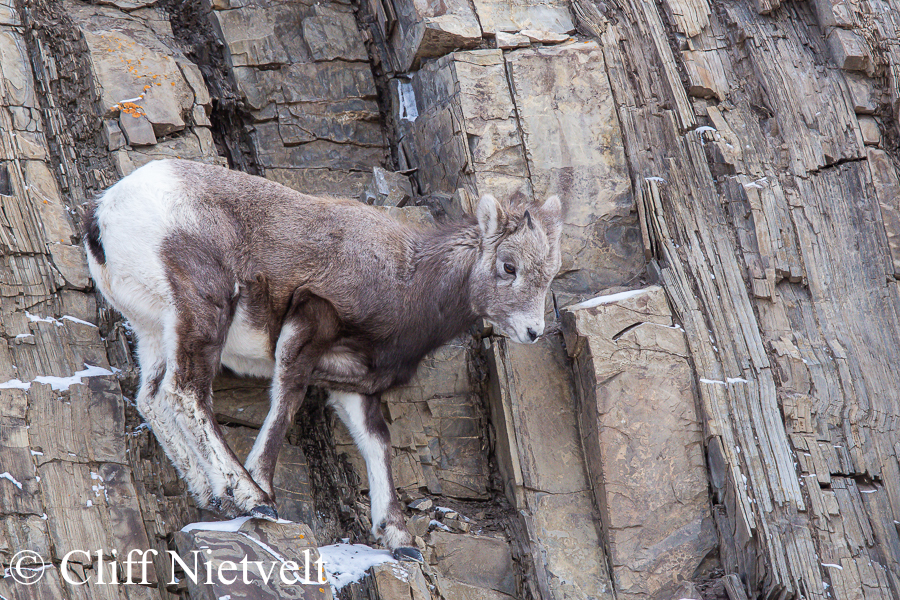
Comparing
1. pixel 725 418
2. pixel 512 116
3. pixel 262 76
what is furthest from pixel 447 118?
pixel 725 418

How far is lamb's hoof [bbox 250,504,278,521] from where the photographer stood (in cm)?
556

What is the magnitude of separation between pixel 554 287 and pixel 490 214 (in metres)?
1.29

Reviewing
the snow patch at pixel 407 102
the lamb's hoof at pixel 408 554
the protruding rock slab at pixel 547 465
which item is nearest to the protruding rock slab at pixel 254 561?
the lamb's hoof at pixel 408 554

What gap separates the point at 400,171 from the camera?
8.55 metres

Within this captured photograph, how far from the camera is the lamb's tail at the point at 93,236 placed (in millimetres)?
6164

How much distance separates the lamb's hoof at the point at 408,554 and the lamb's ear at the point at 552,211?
3000 millimetres

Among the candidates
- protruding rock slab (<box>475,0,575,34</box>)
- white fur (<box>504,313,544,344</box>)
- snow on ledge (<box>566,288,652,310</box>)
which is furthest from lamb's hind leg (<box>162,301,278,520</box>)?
protruding rock slab (<box>475,0,575,34</box>)

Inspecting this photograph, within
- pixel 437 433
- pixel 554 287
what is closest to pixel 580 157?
pixel 554 287

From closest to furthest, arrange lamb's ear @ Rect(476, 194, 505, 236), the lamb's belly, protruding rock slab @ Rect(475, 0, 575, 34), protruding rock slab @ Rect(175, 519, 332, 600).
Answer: protruding rock slab @ Rect(175, 519, 332, 600)
the lamb's belly
lamb's ear @ Rect(476, 194, 505, 236)
protruding rock slab @ Rect(475, 0, 575, 34)

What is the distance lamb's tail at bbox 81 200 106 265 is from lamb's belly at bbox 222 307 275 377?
1164 mm

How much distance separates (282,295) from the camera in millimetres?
6176

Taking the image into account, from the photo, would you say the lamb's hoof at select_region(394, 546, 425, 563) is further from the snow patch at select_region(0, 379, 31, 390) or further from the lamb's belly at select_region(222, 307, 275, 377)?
the snow patch at select_region(0, 379, 31, 390)

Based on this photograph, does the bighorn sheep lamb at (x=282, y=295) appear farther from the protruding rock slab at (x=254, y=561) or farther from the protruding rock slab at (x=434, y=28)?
the protruding rock slab at (x=434, y=28)

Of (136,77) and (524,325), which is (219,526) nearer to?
(524,325)
